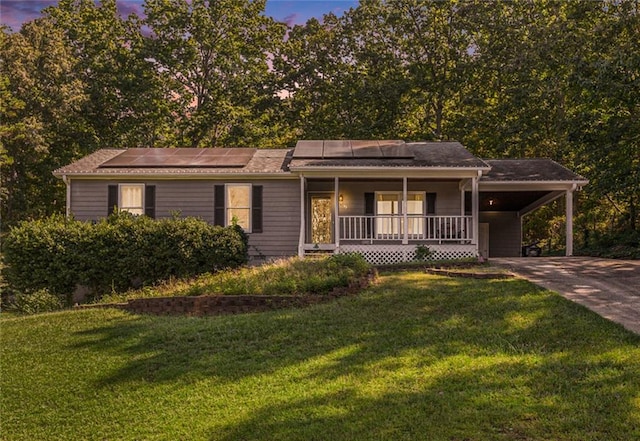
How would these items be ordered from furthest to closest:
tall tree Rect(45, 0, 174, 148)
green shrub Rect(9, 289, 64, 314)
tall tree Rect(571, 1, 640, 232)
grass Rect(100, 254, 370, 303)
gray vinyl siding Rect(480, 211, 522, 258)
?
tall tree Rect(45, 0, 174, 148) < gray vinyl siding Rect(480, 211, 522, 258) < tall tree Rect(571, 1, 640, 232) < green shrub Rect(9, 289, 64, 314) < grass Rect(100, 254, 370, 303)

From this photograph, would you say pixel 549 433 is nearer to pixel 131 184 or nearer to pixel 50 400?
pixel 50 400

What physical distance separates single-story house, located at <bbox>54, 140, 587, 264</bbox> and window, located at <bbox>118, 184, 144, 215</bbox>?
0.10 ft

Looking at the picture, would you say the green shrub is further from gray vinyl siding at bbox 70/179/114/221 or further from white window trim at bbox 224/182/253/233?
white window trim at bbox 224/182/253/233

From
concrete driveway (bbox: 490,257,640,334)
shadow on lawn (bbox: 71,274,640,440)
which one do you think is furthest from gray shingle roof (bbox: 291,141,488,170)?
shadow on lawn (bbox: 71,274,640,440)

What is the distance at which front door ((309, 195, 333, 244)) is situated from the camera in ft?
54.4

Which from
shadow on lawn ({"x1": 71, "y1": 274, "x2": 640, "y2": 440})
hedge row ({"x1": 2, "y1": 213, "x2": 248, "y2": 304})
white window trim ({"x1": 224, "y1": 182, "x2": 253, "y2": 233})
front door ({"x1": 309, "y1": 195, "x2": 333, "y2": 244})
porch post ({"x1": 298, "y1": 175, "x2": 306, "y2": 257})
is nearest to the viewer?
shadow on lawn ({"x1": 71, "y1": 274, "x2": 640, "y2": 440})

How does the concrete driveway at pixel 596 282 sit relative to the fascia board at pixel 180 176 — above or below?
below

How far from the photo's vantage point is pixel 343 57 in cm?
2727

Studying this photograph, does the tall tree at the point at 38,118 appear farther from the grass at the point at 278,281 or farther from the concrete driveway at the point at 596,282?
the concrete driveway at the point at 596,282

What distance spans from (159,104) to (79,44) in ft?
18.1

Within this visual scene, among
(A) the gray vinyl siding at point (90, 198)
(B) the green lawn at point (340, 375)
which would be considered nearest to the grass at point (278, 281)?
(B) the green lawn at point (340, 375)

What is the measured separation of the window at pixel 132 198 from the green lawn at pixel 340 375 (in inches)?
290

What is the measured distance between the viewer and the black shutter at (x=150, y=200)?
1539cm

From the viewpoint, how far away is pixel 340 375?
5.52 m
